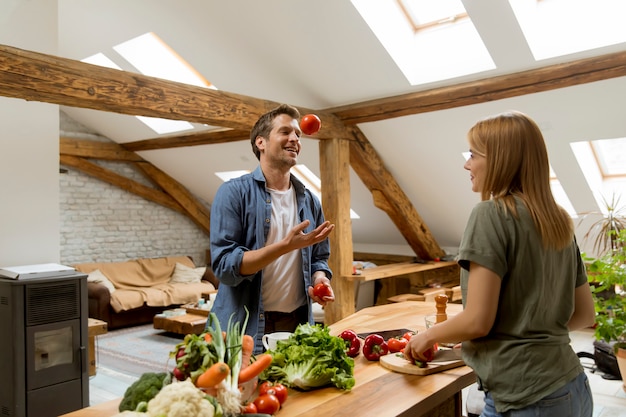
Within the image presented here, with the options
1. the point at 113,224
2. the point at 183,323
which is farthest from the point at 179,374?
the point at 113,224

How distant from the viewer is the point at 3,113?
422 centimetres

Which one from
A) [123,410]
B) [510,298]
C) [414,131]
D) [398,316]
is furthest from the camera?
[414,131]

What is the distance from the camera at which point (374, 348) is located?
6.42 ft

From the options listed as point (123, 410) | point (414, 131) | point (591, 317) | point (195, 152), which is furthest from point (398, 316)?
point (195, 152)

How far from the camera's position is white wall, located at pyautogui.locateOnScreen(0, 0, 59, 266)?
4.21m

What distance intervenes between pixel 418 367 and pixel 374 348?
0.67 feet

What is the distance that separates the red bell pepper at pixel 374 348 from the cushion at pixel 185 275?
272 inches

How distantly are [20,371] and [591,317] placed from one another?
3542 mm

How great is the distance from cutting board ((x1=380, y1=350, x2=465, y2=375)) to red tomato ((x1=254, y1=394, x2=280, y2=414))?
0.57 meters

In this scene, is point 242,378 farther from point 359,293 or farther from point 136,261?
point 136,261

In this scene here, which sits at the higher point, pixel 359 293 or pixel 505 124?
pixel 505 124

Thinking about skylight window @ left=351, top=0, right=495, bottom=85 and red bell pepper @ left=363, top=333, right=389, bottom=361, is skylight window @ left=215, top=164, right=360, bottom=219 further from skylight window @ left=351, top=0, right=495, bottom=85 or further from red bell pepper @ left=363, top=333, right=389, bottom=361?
red bell pepper @ left=363, top=333, right=389, bottom=361

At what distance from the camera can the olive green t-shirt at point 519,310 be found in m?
1.34

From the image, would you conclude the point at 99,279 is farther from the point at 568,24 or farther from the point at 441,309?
the point at 441,309
